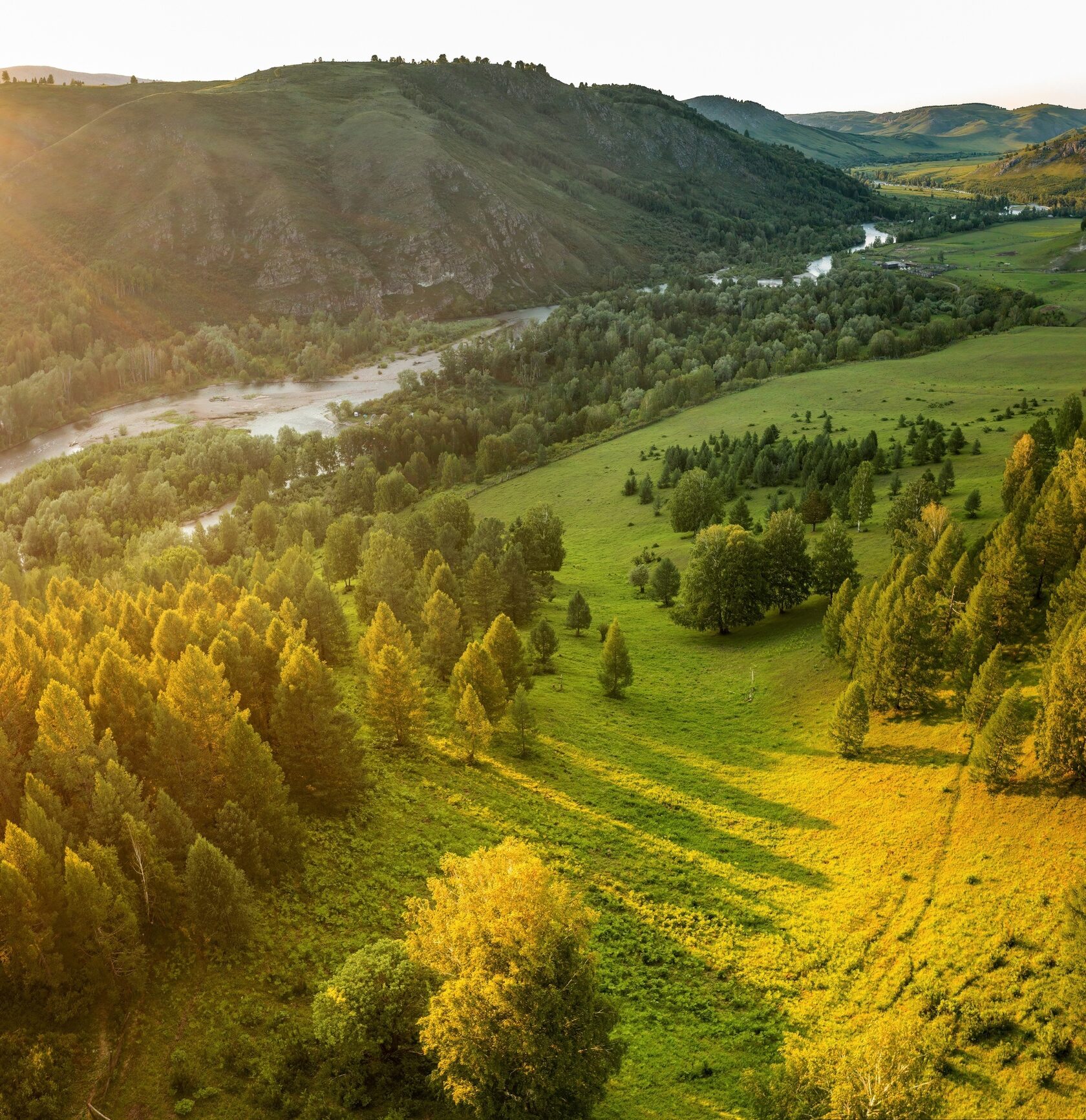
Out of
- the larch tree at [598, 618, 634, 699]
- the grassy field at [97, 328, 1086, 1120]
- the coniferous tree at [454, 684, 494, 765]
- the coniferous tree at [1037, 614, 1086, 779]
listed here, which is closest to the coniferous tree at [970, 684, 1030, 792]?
the grassy field at [97, 328, 1086, 1120]

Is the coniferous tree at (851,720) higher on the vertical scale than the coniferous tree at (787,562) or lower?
lower

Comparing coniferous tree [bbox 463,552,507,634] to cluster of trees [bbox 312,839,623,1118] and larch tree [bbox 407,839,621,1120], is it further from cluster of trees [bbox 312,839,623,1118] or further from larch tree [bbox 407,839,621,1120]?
larch tree [bbox 407,839,621,1120]

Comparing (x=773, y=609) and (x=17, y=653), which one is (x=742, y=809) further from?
(x=17, y=653)

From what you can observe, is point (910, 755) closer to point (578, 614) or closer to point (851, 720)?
point (851, 720)

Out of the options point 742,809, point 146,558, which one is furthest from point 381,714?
point 146,558

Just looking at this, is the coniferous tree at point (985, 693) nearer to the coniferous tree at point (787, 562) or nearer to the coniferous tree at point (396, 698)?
the coniferous tree at point (787, 562)

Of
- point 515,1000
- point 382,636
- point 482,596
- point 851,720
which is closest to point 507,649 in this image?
point 382,636

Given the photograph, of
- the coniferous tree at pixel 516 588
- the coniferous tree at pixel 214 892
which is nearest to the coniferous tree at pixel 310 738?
the coniferous tree at pixel 214 892
